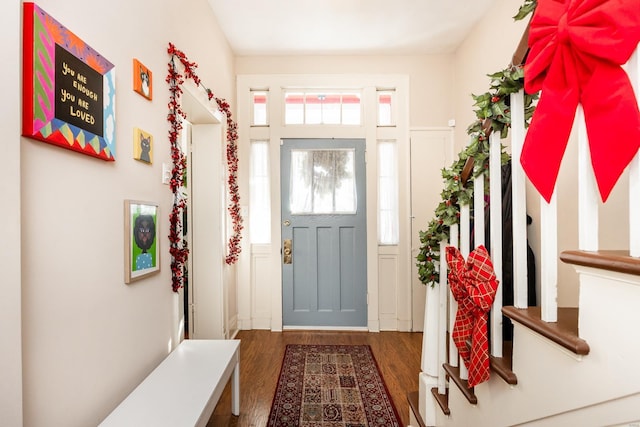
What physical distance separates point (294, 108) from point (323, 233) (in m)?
1.43

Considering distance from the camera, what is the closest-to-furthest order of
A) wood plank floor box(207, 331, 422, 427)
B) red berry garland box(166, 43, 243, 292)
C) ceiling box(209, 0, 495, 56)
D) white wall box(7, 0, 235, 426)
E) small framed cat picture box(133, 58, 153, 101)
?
white wall box(7, 0, 235, 426)
small framed cat picture box(133, 58, 153, 101)
red berry garland box(166, 43, 243, 292)
wood plank floor box(207, 331, 422, 427)
ceiling box(209, 0, 495, 56)

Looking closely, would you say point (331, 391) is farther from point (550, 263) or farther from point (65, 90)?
point (65, 90)

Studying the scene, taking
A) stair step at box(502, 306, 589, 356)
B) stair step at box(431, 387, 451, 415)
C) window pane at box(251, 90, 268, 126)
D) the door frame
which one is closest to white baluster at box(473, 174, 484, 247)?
stair step at box(502, 306, 589, 356)

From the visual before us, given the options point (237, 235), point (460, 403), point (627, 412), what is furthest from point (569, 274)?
point (237, 235)

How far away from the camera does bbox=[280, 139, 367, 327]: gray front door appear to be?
11.1 ft

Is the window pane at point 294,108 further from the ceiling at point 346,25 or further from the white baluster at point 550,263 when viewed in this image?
the white baluster at point 550,263

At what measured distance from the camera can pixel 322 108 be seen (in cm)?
348

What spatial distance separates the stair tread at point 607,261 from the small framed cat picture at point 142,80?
179cm

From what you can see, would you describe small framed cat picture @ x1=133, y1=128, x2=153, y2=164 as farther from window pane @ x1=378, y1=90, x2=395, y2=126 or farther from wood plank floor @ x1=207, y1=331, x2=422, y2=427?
window pane @ x1=378, y1=90, x2=395, y2=126

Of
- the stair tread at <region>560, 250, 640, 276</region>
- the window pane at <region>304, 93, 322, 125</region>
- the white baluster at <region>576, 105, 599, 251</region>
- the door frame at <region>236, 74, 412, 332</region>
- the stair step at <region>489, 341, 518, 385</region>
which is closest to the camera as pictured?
the stair tread at <region>560, 250, 640, 276</region>

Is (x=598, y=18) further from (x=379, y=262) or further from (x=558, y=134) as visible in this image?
(x=379, y=262)

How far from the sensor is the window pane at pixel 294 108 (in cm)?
348

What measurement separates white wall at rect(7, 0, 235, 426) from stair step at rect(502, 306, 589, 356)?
142cm

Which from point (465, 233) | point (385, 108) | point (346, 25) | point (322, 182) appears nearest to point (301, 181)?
point (322, 182)
